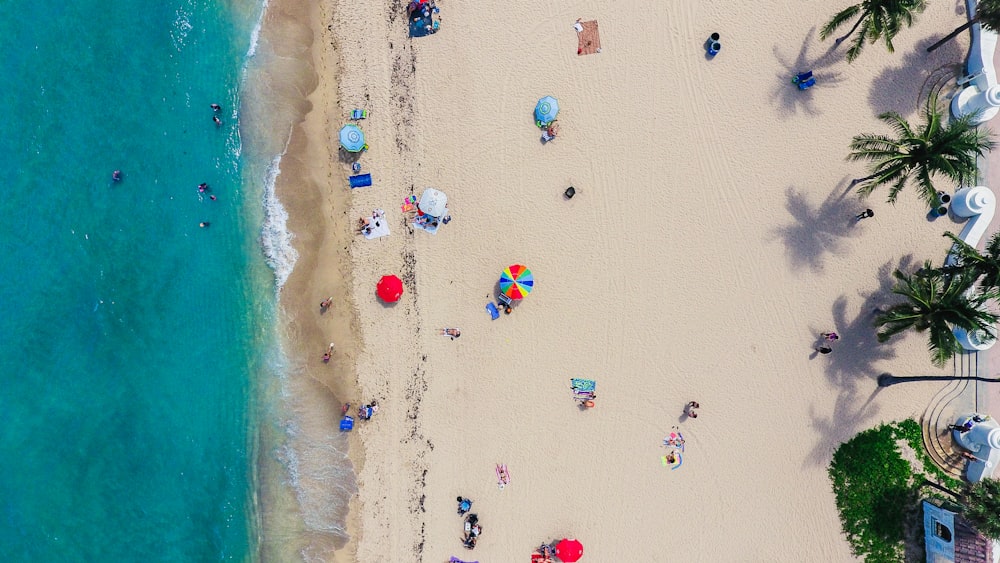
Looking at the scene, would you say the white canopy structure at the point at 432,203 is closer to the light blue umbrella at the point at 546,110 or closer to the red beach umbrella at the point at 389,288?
the red beach umbrella at the point at 389,288

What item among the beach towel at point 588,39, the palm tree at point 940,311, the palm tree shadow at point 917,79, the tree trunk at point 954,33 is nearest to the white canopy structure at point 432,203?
the beach towel at point 588,39

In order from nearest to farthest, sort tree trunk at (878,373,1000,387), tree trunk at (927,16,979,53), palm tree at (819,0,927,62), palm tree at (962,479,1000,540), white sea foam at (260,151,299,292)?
palm tree at (962,479,1000,540)
palm tree at (819,0,927,62)
tree trunk at (927,16,979,53)
tree trunk at (878,373,1000,387)
white sea foam at (260,151,299,292)

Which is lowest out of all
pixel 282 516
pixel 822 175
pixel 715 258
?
pixel 282 516

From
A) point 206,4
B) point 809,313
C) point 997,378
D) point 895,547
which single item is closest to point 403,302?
point 206,4

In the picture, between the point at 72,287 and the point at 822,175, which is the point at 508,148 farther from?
the point at 72,287

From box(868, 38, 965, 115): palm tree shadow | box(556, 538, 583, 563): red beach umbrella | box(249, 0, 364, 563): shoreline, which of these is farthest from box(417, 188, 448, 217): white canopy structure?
box(868, 38, 965, 115): palm tree shadow

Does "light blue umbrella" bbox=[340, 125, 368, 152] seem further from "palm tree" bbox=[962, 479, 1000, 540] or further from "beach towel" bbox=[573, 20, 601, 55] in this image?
"palm tree" bbox=[962, 479, 1000, 540]

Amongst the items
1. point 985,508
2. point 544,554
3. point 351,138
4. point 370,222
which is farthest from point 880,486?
point 351,138
